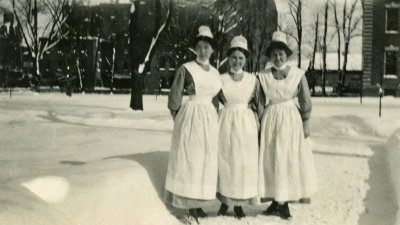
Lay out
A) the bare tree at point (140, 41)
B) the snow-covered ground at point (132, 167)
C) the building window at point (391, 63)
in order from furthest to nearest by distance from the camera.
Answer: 1. the bare tree at point (140, 41)
2. the building window at point (391, 63)
3. the snow-covered ground at point (132, 167)

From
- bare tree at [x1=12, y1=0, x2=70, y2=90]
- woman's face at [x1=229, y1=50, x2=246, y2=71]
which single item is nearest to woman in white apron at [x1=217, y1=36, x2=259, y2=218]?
woman's face at [x1=229, y1=50, x2=246, y2=71]

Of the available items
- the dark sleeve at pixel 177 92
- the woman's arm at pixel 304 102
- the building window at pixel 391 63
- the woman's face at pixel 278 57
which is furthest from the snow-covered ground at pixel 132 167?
the woman's face at pixel 278 57

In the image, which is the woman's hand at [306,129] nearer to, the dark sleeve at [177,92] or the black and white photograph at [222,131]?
the black and white photograph at [222,131]

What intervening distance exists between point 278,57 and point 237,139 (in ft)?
2.64

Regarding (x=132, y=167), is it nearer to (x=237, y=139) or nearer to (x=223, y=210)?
(x=223, y=210)

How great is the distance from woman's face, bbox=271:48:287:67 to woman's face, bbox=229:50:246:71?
27cm

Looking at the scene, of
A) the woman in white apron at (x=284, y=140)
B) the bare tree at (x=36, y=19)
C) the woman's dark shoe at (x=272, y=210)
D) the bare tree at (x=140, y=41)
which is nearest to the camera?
the woman in white apron at (x=284, y=140)

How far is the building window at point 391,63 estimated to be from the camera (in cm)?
630

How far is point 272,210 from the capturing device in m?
4.44

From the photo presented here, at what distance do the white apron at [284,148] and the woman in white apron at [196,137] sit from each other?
451 mm

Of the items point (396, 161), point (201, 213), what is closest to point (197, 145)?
point (201, 213)

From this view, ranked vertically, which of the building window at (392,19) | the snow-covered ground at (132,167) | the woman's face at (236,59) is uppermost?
the building window at (392,19)

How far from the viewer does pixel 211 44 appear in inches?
168

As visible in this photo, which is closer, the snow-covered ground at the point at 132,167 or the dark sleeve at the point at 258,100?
the snow-covered ground at the point at 132,167
